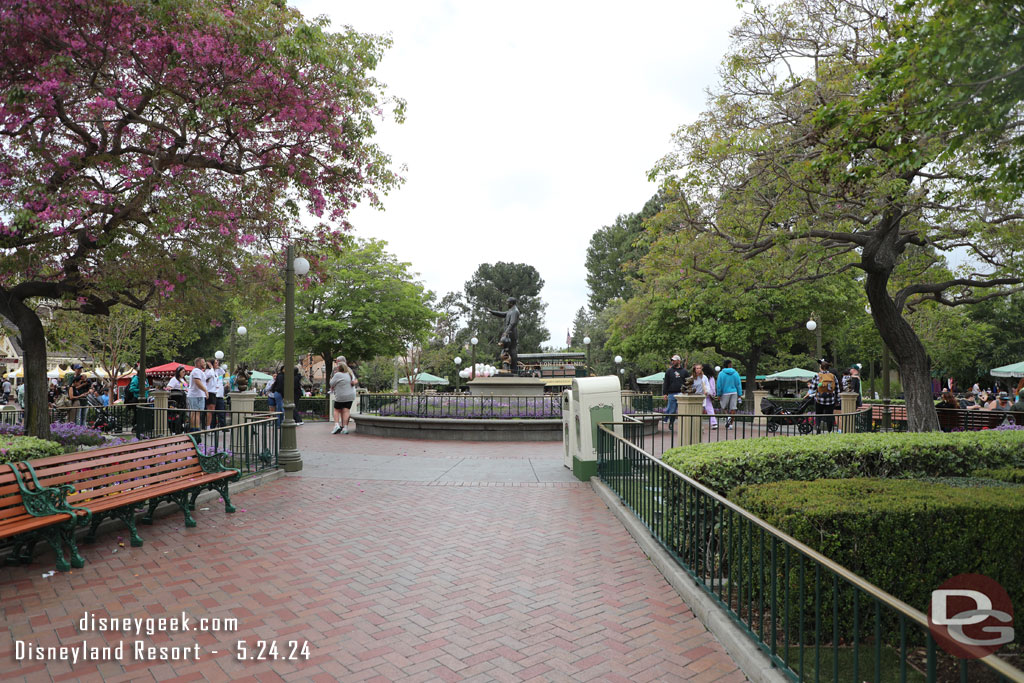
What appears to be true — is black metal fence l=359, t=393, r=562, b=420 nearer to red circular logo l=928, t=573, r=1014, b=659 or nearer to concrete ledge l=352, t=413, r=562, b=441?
concrete ledge l=352, t=413, r=562, b=441

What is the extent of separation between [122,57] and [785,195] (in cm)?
1074

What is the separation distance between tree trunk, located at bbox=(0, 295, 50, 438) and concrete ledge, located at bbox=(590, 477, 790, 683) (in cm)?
1020

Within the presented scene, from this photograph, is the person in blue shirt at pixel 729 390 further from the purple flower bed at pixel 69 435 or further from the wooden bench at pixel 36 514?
the wooden bench at pixel 36 514

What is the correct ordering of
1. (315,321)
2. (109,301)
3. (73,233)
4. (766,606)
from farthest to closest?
(315,321) → (109,301) → (73,233) → (766,606)

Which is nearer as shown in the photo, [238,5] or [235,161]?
[238,5]

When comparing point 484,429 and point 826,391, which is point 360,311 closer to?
point 484,429

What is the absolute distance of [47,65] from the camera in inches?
330

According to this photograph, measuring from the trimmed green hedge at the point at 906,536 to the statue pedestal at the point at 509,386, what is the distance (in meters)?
16.1

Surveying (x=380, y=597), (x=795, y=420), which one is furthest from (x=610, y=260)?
(x=380, y=597)

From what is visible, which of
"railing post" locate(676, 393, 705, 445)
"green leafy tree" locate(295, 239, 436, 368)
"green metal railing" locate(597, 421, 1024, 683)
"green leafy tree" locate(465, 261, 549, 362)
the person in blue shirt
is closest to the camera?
"green metal railing" locate(597, 421, 1024, 683)

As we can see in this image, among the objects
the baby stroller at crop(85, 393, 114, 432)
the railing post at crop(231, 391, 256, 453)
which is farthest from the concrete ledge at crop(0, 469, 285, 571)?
the baby stroller at crop(85, 393, 114, 432)

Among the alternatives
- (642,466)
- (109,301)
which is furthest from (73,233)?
(642,466)

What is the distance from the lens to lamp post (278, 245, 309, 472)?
32.6 ft

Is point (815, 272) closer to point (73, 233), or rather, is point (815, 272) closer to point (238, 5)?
point (238, 5)
